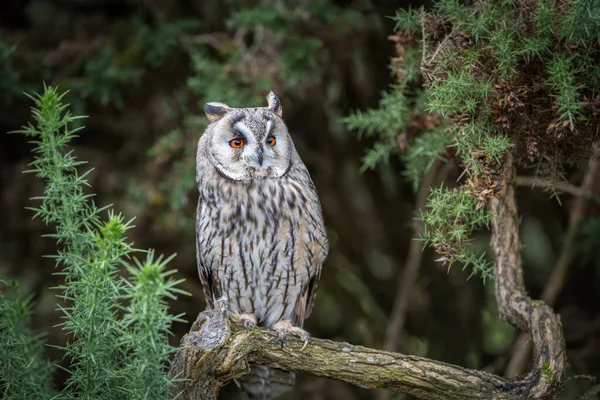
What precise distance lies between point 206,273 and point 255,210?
43cm

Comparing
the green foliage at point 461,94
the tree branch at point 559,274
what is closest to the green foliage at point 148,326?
the green foliage at point 461,94

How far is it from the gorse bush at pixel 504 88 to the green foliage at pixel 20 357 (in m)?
1.12

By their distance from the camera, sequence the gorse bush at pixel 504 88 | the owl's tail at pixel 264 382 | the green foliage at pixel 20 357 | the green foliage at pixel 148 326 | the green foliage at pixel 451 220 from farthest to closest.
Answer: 1. the owl's tail at pixel 264 382
2. the green foliage at pixel 451 220
3. the gorse bush at pixel 504 88
4. the green foliage at pixel 20 357
5. the green foliage at pixel 148 326

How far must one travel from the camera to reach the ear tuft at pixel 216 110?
8.06 feet

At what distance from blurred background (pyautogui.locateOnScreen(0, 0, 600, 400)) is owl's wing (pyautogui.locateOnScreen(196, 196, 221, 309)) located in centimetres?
45

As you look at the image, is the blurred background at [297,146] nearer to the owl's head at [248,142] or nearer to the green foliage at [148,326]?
the owl's head at [248,142]

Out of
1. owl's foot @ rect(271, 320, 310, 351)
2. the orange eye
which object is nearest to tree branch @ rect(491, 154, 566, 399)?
owl's foot @ rect(271, 320, 310, 351)

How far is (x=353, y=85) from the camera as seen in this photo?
151 inches

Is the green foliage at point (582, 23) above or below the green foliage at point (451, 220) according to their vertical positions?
above

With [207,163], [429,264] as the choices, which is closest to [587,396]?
[207,163]

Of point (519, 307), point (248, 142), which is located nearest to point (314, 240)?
point (248, 142)

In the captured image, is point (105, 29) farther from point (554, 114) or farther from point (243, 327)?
point (554, 114)

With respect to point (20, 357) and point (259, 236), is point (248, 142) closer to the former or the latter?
point (259, 236)

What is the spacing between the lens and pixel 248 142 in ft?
7.67
